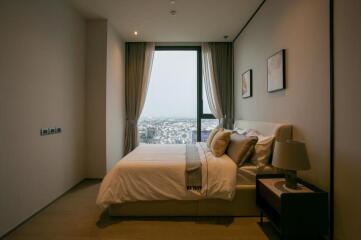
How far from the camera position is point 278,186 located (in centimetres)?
198

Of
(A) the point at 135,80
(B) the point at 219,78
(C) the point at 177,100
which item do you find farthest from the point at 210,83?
(A) the point at 135,80

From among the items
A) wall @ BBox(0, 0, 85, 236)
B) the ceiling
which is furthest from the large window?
wall @ BBox(0, 0, 85, 236)

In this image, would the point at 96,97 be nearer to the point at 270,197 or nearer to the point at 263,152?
the point at 263,152

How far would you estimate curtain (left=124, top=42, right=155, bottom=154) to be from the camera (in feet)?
16.4

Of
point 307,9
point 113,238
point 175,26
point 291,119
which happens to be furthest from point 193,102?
point 113,238

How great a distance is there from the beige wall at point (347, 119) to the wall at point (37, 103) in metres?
3.07

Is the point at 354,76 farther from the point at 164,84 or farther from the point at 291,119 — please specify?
the point at 164,84

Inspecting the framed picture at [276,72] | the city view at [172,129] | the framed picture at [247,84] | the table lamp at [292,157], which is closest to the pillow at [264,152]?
the table lamp at [292,157]

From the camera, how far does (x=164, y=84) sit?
5.24 m

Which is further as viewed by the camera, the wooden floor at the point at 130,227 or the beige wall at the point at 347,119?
the wooden floor at the point at 130,227

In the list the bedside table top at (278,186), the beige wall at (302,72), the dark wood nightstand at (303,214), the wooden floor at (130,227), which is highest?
the beige wall at (302,72)

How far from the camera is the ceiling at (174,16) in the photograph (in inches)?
129

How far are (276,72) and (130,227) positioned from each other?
256 cm

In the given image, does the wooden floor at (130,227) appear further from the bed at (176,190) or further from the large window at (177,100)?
the large window at (177,100)
